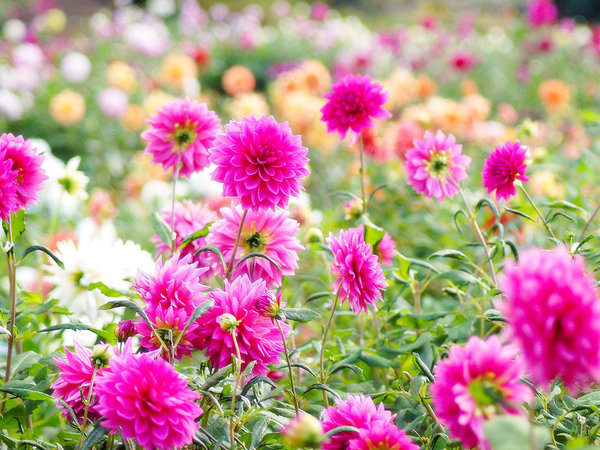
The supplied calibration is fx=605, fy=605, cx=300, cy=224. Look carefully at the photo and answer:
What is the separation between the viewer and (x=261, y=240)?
0.91 meters

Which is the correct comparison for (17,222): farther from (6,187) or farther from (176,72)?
(176,72)

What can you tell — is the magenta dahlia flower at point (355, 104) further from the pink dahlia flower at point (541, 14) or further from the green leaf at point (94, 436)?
the pink dahlia flower at point (541, 14)

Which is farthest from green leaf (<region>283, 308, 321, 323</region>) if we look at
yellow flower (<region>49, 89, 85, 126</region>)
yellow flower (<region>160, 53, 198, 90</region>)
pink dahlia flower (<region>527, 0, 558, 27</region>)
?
pink dahlia flower (<region>527, 0, 558, 27</region>)

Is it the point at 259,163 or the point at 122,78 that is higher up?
the point at 122,78

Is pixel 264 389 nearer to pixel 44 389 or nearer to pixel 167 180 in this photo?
pixel 44 389

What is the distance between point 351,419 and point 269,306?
166 millimetres

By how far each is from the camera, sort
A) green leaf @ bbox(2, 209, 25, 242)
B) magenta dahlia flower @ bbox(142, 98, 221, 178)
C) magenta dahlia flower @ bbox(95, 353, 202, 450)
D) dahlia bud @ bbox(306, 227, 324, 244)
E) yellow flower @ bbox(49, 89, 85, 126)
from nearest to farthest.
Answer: magenta dahlia flower @ bbox(95, 353, 202, 450), green leaf @ bbox(2, 209, 25, 242), magenta dahlia flower @ bbox(142, 98, 221, 178), dahlia bud @ bbox(306, 227, 324, 244), yellow flower @ bbox(49, 89, 85, 126)

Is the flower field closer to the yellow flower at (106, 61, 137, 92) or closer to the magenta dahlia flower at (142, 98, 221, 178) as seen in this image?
the magenta dahlia flower at (142, 98, 221, 178)

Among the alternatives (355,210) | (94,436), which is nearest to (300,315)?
(94,436)

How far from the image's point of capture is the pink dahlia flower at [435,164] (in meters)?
1.07

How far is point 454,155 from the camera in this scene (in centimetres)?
109

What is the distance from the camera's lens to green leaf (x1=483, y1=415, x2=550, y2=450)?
0.48 m

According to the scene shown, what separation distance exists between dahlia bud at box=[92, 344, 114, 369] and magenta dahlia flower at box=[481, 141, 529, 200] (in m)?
0.63

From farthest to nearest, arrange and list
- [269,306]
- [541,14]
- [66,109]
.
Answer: [541,14], [66,109], [269,306]
